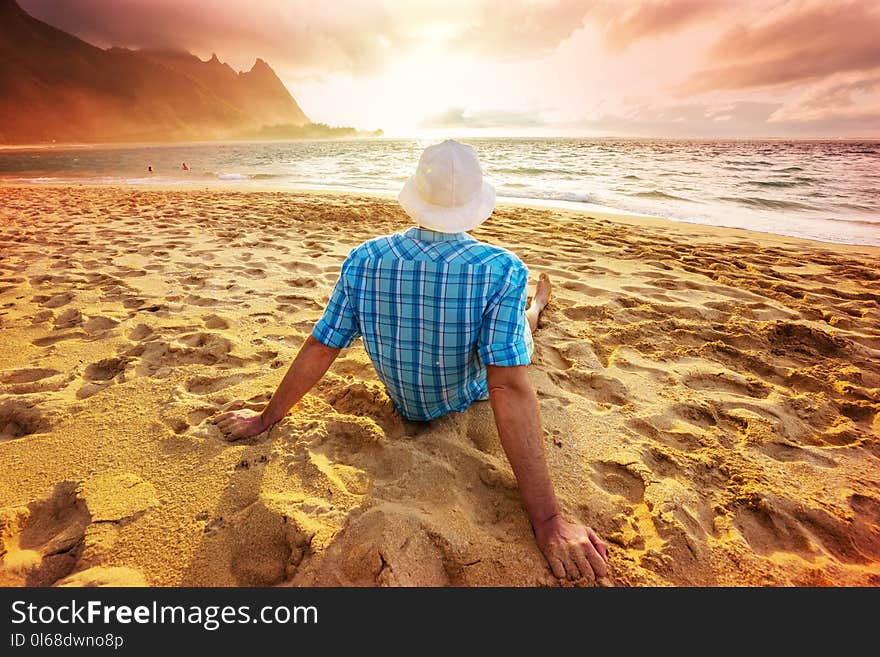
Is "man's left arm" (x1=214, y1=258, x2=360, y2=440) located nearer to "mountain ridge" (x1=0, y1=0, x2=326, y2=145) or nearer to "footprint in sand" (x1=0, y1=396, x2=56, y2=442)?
"footprint in sand" (x1=0, y1=396, x2=56, y2=442)

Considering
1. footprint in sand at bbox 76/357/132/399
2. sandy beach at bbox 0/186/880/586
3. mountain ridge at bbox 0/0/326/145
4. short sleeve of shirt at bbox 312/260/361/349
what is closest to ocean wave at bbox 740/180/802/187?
sandy beach at bbox 0/186/880/586

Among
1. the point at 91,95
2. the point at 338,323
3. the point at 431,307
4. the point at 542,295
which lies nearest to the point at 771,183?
the point at 542,295

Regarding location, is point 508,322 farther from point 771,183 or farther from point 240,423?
point 771,183

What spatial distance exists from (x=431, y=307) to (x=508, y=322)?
0.89ft

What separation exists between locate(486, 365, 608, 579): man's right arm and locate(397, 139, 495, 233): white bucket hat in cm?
51

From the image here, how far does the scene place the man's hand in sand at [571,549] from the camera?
4.16ft

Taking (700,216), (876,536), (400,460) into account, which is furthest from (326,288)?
(700,216)

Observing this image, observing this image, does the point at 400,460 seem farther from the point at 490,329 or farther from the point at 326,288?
the point at 326,288

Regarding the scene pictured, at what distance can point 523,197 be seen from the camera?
10.3 metres

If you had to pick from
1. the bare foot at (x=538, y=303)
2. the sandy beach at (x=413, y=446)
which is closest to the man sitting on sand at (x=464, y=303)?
the sandy beach at (x=413, y=446)

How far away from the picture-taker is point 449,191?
4.20 ft

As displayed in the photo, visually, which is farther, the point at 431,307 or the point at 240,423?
the point at 240,423

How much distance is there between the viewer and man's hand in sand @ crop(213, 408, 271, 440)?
1.78 meters

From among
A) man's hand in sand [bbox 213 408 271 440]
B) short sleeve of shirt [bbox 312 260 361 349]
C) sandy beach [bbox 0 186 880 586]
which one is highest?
short sleeve of shirt [bbox 312 260 361 349]
